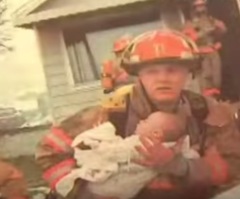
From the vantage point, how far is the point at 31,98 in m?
1.07

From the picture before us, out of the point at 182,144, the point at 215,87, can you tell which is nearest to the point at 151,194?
the point at 182,144

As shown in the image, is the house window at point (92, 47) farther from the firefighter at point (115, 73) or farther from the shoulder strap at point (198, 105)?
the shoulder strap at point (198, 105)

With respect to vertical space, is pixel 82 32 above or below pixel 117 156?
above

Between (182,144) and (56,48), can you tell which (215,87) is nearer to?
(182,144)

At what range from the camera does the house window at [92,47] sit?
1072mm

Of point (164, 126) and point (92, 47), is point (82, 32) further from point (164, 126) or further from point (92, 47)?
point (164, 126)

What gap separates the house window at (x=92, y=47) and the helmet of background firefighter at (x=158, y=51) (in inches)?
0.8

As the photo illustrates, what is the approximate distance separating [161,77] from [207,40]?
103 mm

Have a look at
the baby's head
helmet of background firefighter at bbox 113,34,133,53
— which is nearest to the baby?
the baby's head

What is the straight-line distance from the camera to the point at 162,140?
1.06 meters

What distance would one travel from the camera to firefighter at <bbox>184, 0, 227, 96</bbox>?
3.55 feet

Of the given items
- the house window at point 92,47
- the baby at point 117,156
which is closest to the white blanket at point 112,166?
the baby at point 117,156

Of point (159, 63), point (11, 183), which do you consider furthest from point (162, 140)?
point (11, 183)

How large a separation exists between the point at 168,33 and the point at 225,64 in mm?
112
